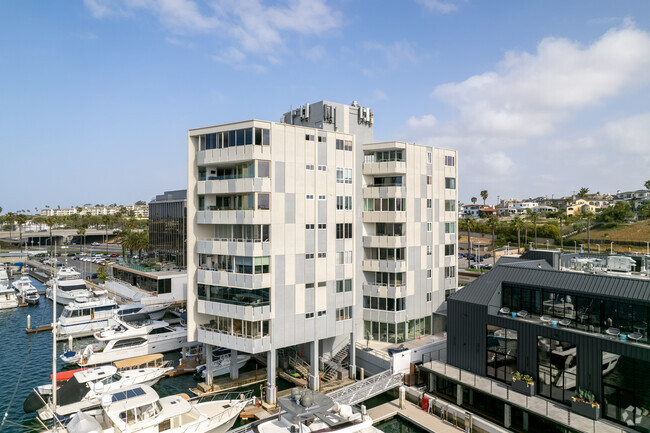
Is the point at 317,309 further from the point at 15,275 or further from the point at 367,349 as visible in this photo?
the point at 15,275

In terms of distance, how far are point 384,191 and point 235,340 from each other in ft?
67.8

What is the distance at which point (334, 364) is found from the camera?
126 ft

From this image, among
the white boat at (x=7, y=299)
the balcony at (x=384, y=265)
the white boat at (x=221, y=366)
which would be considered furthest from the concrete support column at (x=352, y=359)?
the white boat at (x=7, y=299)

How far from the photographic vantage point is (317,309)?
3550 cm

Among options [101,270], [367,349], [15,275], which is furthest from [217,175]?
[15,275]

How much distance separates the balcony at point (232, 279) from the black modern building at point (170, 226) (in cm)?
4670

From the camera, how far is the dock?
36.0 m

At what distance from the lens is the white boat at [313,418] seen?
2306 cm

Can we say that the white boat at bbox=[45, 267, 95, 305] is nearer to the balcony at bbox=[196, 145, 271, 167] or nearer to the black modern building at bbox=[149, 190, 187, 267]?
the black modern building at bbox=[149, 190, 187, 267]

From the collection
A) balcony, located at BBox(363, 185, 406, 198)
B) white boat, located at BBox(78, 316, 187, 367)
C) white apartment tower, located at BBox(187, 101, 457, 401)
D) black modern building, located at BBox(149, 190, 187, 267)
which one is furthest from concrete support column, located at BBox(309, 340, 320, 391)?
black modern building, located at BBox(149, 190, 187, 267)

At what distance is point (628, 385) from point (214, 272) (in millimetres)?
30411

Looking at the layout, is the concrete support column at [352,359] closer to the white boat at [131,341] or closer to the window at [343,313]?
the window at [343,313]

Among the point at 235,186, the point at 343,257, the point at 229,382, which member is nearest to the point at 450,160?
the point at 343,257

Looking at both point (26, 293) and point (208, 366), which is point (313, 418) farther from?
point (26, 293)
